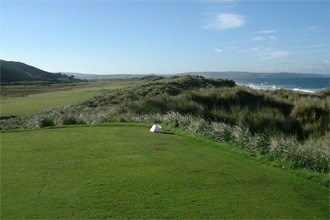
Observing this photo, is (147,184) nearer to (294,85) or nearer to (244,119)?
(244,119)

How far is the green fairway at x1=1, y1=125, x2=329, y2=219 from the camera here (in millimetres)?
5582

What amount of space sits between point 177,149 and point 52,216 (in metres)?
4.21

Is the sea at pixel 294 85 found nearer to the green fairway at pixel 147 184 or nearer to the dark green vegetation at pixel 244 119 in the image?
the dark green vegetation at pixel 244 119

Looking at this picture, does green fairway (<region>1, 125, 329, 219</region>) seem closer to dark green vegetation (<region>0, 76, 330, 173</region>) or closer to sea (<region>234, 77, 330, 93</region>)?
dark green vegetation (<region>0, 76, 330, 173</region>)

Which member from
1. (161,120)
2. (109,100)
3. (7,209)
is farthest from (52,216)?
(109,100)

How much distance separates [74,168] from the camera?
302 inches

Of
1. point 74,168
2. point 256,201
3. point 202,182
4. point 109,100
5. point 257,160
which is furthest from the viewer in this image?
point 109,100

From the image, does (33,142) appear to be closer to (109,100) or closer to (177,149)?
(177,149)

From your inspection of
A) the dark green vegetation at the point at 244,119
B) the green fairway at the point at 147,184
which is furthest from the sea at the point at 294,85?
the green fairway at the point at 147,184

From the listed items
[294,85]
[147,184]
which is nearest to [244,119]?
[147,184]

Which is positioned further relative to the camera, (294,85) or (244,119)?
(294,85)

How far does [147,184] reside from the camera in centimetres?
664

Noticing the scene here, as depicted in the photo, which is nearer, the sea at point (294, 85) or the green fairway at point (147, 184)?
the green fairway at point (147, 184)

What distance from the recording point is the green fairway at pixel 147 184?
18.3 feet
